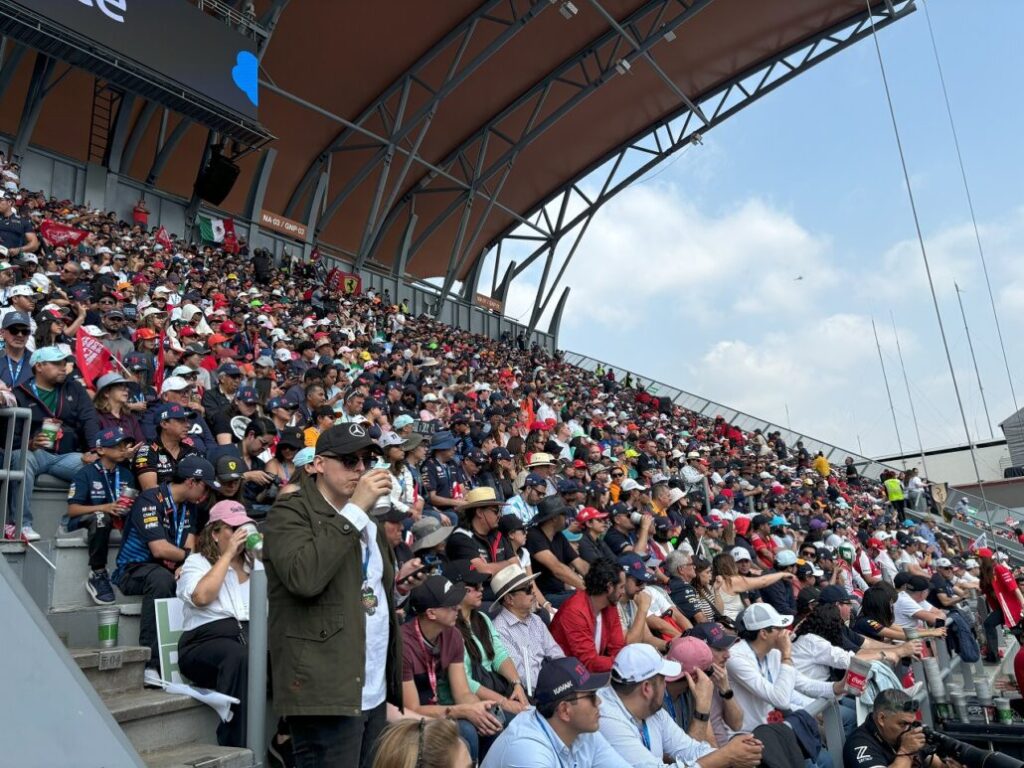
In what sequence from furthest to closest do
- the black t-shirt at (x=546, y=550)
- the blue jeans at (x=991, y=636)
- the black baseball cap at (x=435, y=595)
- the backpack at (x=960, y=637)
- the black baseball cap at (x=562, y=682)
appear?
the blue jeans at (x=991, y=636) < the backpack at (x=960, y=637) < the black t-shirt at (x=546, y=550) < the black baseball cap at (x=435, y=595) < the black baseball cap at (x=562, y=682)

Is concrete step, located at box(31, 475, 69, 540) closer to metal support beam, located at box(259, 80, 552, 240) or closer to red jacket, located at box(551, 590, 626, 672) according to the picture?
red jacket, located at box(551, 590, 626, 672)

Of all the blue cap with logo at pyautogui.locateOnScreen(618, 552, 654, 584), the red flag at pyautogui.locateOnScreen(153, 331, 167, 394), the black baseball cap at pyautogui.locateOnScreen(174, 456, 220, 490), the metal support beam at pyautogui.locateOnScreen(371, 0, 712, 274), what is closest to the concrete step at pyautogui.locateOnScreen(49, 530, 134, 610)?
the black baseball cap at pyautogui.locateOnScreen(174, 456, 220, 490)

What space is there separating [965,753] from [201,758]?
3.60 metres

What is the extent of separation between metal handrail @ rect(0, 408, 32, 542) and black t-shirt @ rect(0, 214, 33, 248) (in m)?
5.65

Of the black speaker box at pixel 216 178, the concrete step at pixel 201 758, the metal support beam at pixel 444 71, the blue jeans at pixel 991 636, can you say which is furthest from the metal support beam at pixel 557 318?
the concrete step at pixel 201 758

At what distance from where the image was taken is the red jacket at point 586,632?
501 cm

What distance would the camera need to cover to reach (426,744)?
208cm

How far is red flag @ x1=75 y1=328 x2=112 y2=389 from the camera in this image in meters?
6.89

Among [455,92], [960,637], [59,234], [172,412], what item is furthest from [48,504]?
[455,92]

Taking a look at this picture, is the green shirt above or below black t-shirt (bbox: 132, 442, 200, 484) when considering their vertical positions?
above

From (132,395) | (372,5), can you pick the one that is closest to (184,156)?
(372,5)

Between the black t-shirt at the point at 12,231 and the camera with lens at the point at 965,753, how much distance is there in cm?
993

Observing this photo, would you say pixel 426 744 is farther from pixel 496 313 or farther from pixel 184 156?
pixel 496 313

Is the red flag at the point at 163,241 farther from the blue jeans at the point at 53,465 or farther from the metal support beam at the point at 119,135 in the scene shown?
the blue jeans at the point at 53,465
